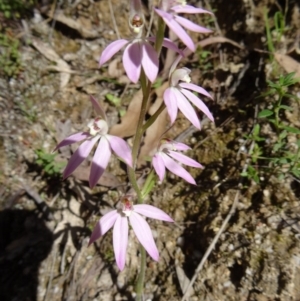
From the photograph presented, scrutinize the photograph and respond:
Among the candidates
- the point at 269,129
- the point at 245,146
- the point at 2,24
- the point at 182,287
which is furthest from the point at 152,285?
the point at 2,24

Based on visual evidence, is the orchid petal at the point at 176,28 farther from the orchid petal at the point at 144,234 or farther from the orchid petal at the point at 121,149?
the orchid petal at the point at 144,234

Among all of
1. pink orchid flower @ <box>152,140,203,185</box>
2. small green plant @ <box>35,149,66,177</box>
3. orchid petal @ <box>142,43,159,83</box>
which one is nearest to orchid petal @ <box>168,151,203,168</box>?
pink orchid flower @ <box>152,140,203,185</box>

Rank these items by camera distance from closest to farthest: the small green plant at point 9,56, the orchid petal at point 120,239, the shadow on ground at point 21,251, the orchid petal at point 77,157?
the orchid petal at point 77,157, the orchid petal at point 120,239, the shadow on ground at point 21,251, the small green plant at point 9,56

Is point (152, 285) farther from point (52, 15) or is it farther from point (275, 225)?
point (52, 15)

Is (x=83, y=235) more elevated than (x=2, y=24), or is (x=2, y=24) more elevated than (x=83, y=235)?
(x=2, y=24)

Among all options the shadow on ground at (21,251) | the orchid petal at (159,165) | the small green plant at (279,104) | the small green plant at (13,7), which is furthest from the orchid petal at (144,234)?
the small green plant at (13,7)

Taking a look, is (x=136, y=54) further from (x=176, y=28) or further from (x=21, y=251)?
(x=21, y=251)
